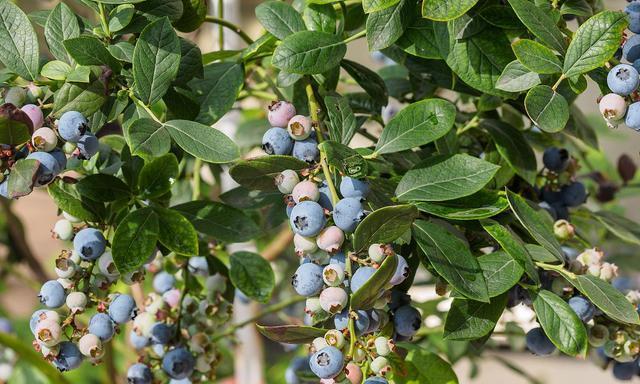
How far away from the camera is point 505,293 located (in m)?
0.70

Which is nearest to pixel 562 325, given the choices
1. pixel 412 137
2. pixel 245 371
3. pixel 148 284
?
pixel 412 137

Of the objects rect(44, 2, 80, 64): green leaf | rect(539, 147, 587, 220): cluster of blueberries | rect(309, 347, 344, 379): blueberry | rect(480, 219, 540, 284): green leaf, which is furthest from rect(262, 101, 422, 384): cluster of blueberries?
rect(539, 147, 587, 220): cluster of blueberries

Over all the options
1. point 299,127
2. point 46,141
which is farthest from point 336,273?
point 46,141

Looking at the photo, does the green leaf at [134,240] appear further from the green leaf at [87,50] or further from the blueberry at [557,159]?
the blueberry at [557,159]

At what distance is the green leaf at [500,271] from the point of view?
2.15 feet

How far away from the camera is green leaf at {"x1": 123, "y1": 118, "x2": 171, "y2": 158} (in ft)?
1.95

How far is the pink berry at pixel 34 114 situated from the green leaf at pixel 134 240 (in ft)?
0.34

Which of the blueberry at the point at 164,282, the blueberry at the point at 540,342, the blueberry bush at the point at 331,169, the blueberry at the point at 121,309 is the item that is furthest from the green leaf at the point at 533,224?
the blueberry at the point at 164,282

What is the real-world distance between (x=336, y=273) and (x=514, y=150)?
0.30m

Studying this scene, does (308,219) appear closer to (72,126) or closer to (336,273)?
(336,273)

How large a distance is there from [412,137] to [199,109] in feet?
0.62

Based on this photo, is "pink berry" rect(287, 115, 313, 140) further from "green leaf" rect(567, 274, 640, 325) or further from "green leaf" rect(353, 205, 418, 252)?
"green leaf" rect(567, 274, 640, 325)

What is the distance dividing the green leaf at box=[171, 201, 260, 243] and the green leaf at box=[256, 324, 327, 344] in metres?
0.19

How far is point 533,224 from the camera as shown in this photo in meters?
0.68
